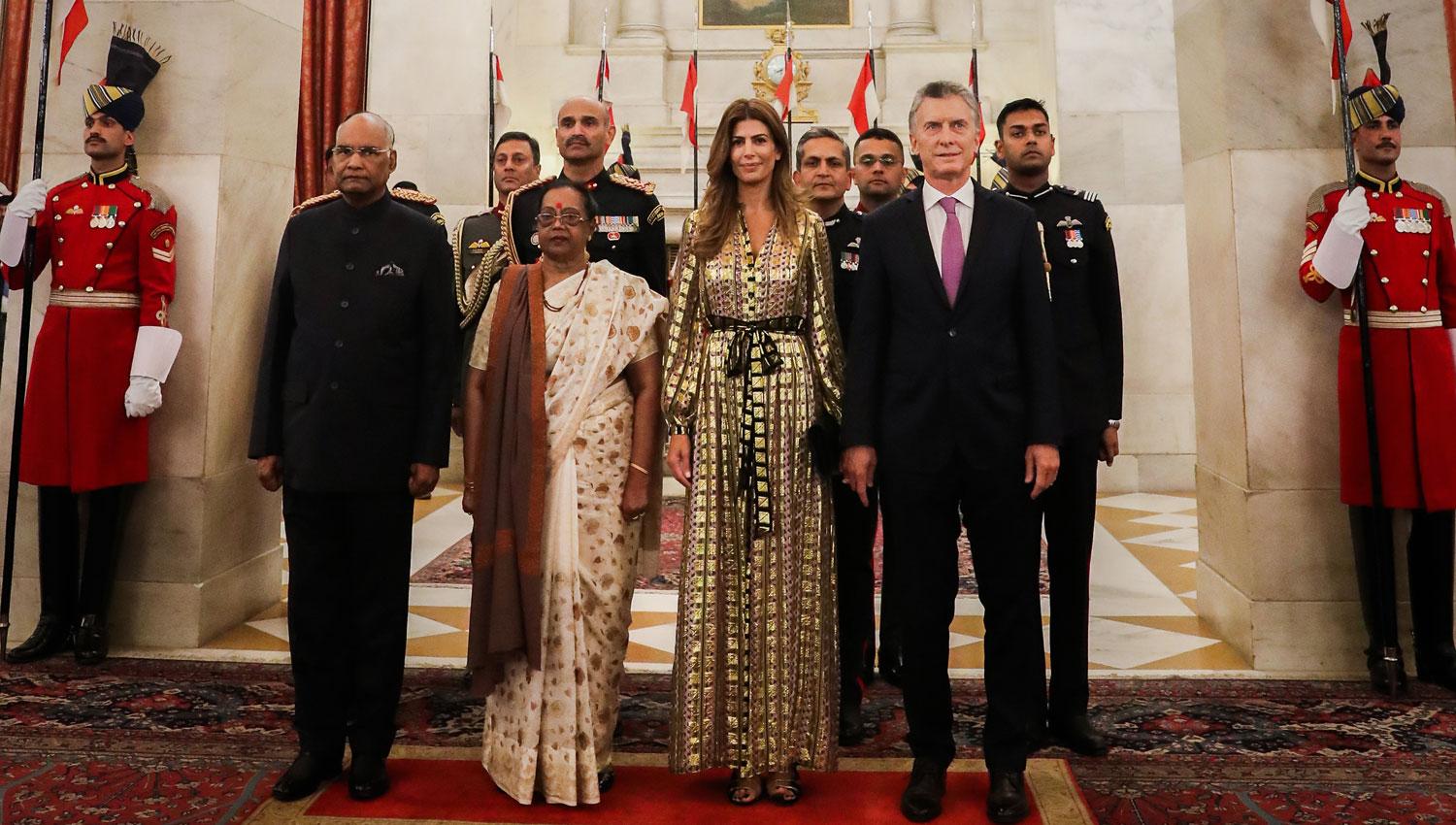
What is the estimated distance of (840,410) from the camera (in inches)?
108

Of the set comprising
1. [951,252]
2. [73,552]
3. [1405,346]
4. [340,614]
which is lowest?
[340,614]

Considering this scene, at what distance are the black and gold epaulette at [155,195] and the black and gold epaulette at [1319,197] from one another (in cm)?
468

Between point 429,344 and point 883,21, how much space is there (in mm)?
9973

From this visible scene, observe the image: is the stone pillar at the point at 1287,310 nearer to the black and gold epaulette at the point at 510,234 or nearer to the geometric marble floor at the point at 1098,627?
the geometric marble floor at the point at 1098,627

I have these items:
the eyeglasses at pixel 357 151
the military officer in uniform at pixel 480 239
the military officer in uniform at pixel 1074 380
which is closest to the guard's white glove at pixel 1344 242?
the military officer in uniform at pixel 1074 380

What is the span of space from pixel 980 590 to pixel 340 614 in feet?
6.05

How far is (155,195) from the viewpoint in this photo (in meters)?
4.10

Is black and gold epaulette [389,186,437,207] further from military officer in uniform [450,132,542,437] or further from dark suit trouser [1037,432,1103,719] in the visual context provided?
dark suit trouser [1037,432,1103,719]

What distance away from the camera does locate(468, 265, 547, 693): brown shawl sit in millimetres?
2662

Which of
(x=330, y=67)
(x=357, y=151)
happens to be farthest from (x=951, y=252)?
(x=330, y=67)

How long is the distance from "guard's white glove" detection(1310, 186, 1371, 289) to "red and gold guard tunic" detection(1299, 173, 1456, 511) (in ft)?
0.31

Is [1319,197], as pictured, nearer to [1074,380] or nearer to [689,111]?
[1074,380]

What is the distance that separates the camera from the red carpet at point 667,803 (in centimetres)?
261

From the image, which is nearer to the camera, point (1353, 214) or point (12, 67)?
point (1353, 214)
